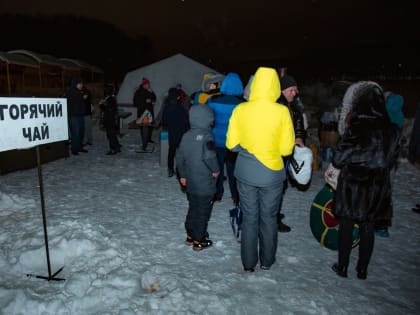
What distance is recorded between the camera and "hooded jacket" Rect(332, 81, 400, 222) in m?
3.01

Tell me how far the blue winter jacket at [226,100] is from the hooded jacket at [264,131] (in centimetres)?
177

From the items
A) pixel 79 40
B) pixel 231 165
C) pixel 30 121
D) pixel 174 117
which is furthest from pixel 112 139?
pixel 79 40

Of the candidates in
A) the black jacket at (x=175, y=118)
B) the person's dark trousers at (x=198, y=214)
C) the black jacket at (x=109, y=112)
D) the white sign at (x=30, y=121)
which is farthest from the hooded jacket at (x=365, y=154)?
the black jacket at (x=109, y=112)

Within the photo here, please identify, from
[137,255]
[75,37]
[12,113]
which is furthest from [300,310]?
[75,37]

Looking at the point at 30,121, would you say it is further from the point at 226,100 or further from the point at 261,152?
the point at 226,100

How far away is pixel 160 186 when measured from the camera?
6648 millimetres

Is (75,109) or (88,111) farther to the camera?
(88,111)

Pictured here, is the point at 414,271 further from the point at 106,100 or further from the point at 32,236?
the point at 106,100

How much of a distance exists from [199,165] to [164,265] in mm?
1208

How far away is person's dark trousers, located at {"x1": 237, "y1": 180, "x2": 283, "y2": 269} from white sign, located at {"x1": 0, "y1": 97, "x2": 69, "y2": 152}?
6.70 feet

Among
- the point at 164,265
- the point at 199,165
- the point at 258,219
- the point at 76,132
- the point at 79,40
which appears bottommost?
the point at 164,265

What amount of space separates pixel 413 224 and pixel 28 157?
26.0 feet

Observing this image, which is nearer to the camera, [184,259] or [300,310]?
[300,310]

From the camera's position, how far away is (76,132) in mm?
9203
